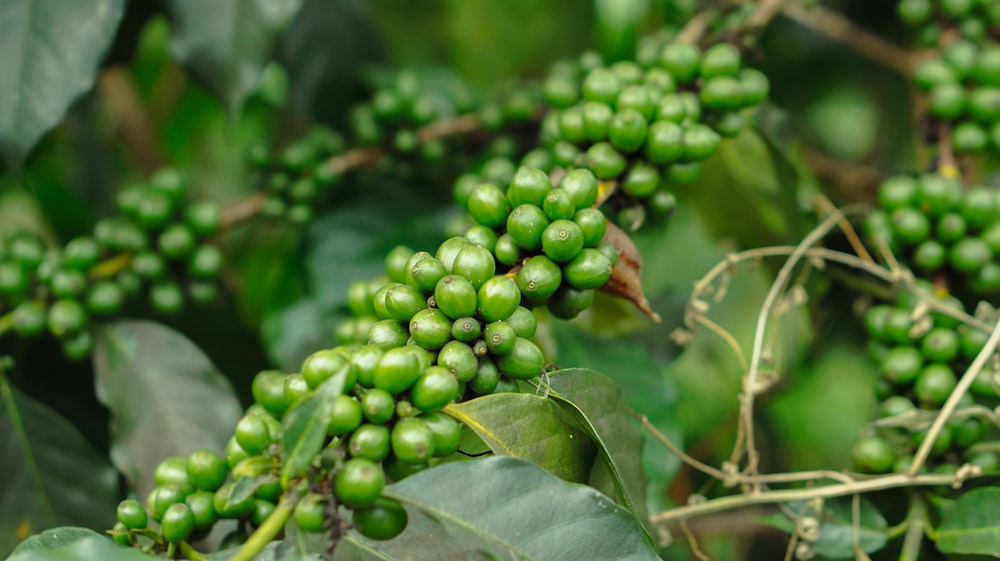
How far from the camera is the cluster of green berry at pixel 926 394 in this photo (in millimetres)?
987

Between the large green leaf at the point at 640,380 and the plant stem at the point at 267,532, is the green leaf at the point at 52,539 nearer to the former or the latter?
the plant stem at the point at 267,532

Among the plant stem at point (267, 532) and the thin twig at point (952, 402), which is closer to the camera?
the plant stem at point (267, 532)

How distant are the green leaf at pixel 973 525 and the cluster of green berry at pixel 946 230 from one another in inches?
13.5

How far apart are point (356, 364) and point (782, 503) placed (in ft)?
2.01

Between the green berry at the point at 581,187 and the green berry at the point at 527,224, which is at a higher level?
the green berry at the point at 581,187

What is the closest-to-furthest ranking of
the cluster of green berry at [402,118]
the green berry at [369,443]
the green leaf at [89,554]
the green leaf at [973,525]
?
the green leaf at [89,554]
the green berry at [369,443]
the green leaf at [973,525]
the cluster of green berry at [402,118]

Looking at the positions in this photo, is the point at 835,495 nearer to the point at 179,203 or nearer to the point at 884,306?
the point at 884,306

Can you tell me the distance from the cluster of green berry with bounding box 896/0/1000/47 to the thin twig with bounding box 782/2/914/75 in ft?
0.54

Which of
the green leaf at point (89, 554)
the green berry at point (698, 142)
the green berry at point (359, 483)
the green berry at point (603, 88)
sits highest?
the green berry at point (603, 88)

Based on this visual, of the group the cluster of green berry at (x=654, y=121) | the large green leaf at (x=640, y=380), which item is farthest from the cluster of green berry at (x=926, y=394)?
the cluster of green berry at (x=654, y=121)

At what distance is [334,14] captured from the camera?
152 cm

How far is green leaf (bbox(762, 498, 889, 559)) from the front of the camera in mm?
966

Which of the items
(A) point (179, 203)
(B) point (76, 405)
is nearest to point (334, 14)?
(A) point (179, 203)

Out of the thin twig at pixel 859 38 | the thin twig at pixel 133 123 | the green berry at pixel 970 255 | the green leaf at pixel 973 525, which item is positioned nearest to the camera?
the green leaf at pixel 973 525
